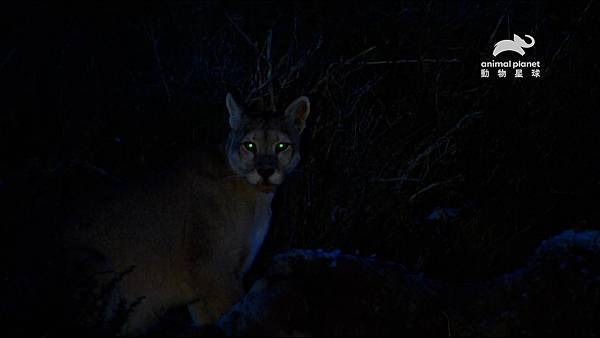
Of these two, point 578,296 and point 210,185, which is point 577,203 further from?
point 210,185

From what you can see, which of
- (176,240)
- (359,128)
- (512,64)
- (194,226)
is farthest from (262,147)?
(512,64)

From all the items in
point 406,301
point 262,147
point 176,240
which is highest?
point 262,147

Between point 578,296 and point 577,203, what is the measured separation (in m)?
2.71

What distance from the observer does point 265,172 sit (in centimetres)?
482

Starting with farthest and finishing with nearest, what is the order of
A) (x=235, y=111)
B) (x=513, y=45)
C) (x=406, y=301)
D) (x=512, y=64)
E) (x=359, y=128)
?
(x=513, y=45), (x=512, y=64), (x=359, y=128), (x=235, y=111), (x=406, y=301)

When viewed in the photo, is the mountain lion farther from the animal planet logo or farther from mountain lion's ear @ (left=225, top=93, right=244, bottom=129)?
the animal planet logo

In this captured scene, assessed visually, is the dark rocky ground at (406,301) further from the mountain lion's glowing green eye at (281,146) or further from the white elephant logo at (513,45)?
the white elephant logo at (513,45)

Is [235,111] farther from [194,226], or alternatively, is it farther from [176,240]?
[176,240]

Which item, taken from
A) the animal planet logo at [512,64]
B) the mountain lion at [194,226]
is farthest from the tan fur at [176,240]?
the animal planet logo at [512,64]

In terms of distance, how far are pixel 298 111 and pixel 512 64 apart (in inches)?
133

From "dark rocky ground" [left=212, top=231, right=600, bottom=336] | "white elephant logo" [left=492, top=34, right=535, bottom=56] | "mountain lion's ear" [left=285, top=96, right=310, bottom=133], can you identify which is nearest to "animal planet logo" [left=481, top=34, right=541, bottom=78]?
"white elephant logo" [left=492, top=34, right=535, bottom=56]

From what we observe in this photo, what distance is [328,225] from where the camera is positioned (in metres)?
5.60

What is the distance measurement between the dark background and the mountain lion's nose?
2.41 feet

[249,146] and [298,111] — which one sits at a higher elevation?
[298,111]
